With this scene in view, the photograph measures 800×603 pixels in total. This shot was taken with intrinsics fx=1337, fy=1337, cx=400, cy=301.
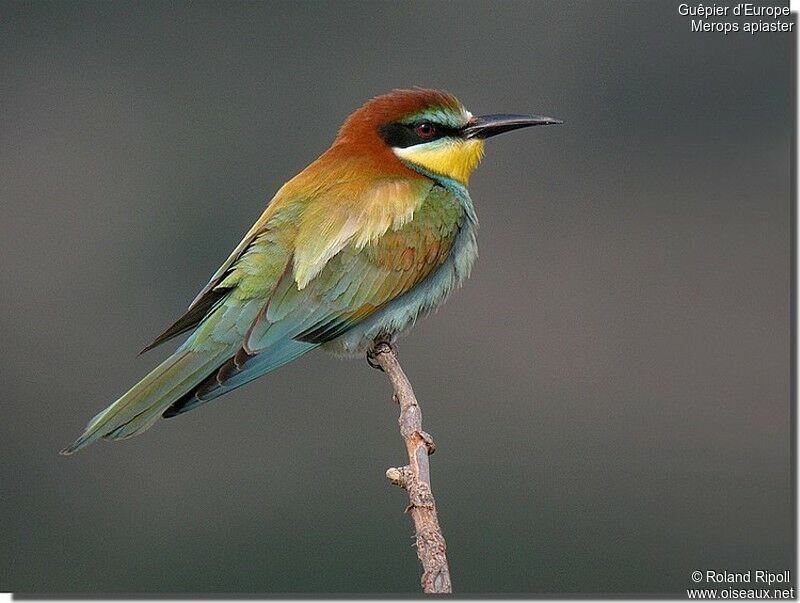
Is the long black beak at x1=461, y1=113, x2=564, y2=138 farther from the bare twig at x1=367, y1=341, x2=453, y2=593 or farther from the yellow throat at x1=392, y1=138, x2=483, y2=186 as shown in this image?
the bare twig at x1=367, y1=341, x2=453, y2=593

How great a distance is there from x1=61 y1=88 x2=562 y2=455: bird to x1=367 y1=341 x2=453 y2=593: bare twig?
0.25m

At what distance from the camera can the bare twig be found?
1.67 meters

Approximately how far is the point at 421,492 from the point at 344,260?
0.63 meters

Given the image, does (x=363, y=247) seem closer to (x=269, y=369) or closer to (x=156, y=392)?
(x=269, y=369)

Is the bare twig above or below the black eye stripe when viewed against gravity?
below

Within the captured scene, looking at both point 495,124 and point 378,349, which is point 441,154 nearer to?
point 495,124

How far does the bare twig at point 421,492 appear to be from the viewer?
1671 mm

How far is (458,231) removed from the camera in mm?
2402

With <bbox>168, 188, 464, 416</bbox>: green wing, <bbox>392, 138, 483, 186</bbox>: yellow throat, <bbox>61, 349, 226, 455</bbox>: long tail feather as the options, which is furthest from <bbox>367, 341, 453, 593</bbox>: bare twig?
<bbox>392, 138, 483, 186</bbox>: yellow throat

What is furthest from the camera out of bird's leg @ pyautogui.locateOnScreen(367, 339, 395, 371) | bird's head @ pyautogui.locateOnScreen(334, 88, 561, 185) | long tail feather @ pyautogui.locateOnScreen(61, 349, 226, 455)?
bird's head @ pyautogui.locateOnScreen(334, 88, 561, 185)

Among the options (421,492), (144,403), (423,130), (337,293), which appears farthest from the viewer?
(423,130)

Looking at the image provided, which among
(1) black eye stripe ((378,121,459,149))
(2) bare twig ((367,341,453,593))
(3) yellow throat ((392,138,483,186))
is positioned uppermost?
(1) black eye stripe ((378,121,459,149))

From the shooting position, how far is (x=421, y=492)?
1.75 m

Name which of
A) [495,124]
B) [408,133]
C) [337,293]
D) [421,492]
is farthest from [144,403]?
[495,124]
